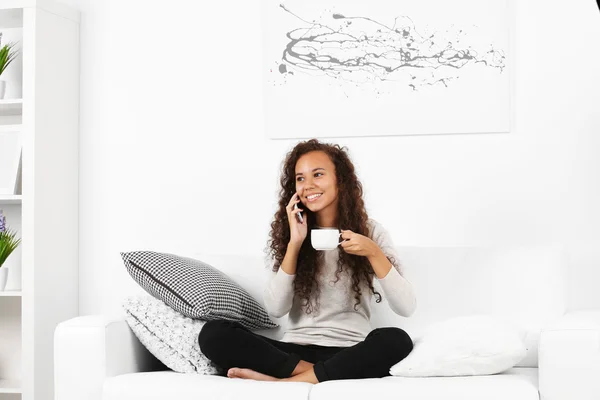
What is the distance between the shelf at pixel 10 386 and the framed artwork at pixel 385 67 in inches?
55.4

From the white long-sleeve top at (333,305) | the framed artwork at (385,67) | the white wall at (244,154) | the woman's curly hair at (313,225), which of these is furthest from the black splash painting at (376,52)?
the white long-sleeve top at (333,305)

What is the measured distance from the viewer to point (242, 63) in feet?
10.4

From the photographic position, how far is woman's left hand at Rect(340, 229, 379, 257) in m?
2.38

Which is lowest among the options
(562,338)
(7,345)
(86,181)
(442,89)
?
(7,345)

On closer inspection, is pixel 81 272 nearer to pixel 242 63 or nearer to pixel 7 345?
pixel 7 345

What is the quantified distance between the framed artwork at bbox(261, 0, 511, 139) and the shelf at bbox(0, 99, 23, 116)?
975 millimetres

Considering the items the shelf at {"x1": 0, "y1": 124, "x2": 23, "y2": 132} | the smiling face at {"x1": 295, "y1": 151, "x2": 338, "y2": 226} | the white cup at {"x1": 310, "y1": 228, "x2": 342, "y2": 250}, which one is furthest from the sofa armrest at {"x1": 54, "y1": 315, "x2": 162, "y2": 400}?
the shelf at {"x1": 0, "y1": 124, "x2": 23, "y2": 132}

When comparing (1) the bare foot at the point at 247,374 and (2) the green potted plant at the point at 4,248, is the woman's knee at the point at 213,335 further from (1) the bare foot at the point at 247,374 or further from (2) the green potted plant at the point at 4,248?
(2) the green potted plant at the point at 4,248

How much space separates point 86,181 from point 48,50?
0.57 m

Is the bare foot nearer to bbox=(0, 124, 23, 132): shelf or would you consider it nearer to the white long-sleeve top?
the white long-sleeve top

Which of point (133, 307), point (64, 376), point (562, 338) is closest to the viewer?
point (562, 338)

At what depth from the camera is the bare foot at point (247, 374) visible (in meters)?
2.23

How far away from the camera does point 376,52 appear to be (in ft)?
10.0

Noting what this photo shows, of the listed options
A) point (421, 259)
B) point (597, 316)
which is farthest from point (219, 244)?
point (597, 316)
